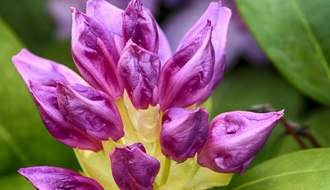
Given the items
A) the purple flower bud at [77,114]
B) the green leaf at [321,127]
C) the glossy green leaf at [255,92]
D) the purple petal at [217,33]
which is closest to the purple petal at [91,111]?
the purple flower bud at [77,114]

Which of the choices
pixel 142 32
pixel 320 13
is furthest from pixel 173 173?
pixel 320 13

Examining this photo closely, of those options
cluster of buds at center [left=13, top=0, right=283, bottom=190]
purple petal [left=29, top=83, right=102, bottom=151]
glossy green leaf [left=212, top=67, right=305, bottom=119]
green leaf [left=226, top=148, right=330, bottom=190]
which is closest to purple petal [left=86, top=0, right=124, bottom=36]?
cluster of buds at center [left=13, top=0, right=283, bottom=190]

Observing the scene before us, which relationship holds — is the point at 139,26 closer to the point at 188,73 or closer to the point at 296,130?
the point at 188,73

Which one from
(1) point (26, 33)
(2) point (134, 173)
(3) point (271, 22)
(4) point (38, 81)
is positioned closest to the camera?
(2) point (134, 173)

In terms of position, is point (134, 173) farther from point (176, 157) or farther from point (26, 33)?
point (26, 33)

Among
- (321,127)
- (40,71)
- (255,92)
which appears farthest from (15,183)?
(255,92)

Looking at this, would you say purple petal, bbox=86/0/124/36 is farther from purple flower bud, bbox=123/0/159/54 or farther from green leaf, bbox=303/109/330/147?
green leaf, bbox=303/109/330/147

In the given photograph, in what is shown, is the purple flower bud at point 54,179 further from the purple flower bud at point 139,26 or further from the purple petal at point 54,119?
the purple flower bud at point 139,26
